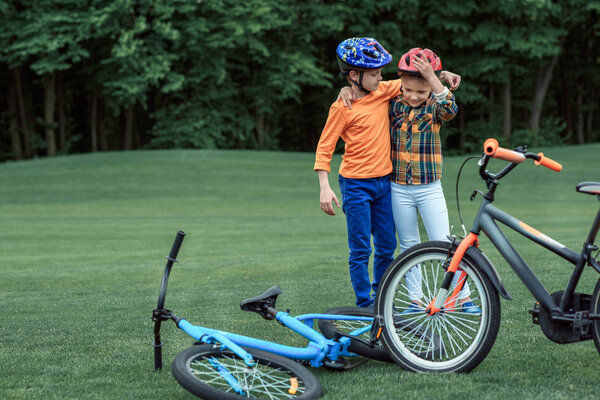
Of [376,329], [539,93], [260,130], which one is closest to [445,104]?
[376,329]

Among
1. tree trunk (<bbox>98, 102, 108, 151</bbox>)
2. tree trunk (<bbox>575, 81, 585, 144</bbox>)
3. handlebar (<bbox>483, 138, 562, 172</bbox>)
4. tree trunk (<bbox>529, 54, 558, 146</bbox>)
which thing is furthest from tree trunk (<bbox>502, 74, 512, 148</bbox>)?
handlebar (<bbox>483, 138, 562, 172</bbox>)

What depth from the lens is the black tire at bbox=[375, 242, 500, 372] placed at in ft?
13.9

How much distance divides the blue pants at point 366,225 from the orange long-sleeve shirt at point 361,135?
3.1 inches

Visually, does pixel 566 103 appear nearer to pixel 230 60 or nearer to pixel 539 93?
pixel 539 93

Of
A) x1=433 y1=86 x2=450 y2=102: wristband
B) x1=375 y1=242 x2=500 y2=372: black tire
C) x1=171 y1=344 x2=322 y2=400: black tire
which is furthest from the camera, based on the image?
x1=433 y1=86 x2=450 y2=102: wristband

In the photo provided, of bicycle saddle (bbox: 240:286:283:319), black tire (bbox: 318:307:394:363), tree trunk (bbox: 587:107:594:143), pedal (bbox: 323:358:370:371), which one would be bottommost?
tree trunk (bbox: 587:107:594:143)

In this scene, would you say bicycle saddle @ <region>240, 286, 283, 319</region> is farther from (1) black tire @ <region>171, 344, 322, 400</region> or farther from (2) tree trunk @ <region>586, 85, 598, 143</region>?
(2) tree trunk @ <region>586, 85, 598, 143</region>

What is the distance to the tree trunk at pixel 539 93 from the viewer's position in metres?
39.3

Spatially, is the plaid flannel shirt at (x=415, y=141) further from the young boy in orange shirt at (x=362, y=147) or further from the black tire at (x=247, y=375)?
the black tire at (x=247, y=375)

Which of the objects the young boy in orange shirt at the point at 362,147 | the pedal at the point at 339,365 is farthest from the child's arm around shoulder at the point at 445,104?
the pedal at the point at 339,365

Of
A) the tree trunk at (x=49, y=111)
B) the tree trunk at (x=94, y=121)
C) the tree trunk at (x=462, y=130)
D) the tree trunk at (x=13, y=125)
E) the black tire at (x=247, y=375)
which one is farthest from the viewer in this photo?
the tree trunk at (x=94, y=121)

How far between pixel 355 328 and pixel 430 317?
0.56 m

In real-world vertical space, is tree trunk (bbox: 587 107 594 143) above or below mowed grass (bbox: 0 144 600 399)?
below

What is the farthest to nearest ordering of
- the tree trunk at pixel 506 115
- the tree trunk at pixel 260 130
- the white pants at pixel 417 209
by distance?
the tree trunk at pixel 260 130, the tree trunk at pixel 506 115, the white pants at pixel 417 209
